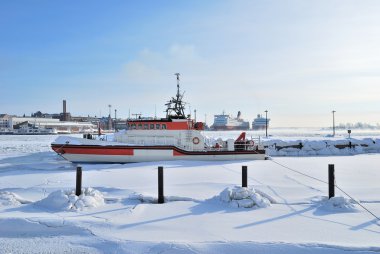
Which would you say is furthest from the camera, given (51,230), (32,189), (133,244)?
(32,189)

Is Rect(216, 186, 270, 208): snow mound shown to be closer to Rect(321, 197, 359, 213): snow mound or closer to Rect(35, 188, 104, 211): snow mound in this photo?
Rect(321, 197, 359, 213): snow mound

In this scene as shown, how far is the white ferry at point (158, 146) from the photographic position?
1912 cm

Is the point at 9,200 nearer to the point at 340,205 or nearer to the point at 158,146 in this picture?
the point at 340,205

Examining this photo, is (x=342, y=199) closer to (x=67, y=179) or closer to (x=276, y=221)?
(x=276, y=221)

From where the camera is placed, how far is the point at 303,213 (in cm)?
736

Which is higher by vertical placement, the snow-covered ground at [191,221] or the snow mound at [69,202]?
the snow mound at [69,202]

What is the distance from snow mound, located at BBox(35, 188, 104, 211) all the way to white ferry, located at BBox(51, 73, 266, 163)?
36.2 ft

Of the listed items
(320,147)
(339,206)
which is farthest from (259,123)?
(339,206)

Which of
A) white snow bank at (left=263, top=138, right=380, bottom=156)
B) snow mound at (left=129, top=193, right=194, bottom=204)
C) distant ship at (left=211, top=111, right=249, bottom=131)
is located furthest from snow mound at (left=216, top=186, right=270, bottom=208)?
distant ship at (left=211, top=111, right=249, bottom=131)

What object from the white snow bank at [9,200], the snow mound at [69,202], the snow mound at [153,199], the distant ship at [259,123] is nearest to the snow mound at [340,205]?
the snow mound at [153,199]

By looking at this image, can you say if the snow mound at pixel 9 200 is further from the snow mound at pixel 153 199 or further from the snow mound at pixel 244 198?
the snow mound at pixel 244 198

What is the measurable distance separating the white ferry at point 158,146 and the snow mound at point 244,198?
1133 cm

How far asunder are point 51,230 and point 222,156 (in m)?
14.3

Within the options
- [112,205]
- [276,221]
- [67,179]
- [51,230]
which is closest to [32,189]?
[67,179]
